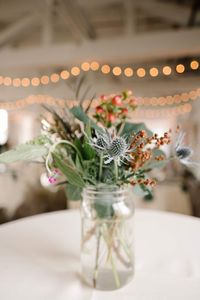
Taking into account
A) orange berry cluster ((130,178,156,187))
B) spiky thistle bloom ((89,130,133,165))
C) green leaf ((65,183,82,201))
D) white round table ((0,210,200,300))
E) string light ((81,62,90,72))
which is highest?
string light ((81,62,90,72))

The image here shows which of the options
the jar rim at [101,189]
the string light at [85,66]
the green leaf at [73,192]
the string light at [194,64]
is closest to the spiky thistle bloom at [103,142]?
the jar rim at [101,189]

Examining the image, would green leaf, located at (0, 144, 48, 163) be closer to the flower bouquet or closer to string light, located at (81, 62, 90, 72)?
the flower bouquet

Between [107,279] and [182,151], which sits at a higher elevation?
[182,151]

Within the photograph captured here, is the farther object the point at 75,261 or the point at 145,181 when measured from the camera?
the point at 75,261

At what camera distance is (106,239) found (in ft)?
2.17

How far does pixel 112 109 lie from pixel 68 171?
165 mm

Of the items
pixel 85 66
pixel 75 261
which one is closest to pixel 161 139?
pixel 75 261

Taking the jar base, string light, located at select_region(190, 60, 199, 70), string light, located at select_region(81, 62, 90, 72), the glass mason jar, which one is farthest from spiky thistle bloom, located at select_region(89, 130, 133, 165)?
string light, located at select_region(81, 62, 90, 72)

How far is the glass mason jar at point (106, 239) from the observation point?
652 millimetres

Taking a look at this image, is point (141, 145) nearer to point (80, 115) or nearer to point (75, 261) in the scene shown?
point (80, 115)

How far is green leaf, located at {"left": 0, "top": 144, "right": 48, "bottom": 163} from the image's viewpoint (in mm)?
588

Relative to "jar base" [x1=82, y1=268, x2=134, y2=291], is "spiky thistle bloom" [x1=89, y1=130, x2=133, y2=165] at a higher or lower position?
higher

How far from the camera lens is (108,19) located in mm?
3729

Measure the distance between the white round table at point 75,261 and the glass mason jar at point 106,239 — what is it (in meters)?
0.02
